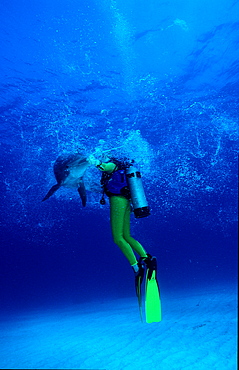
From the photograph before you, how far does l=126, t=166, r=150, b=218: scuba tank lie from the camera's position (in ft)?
18.5

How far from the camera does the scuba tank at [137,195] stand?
18.5 feet

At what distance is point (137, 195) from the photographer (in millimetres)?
5691

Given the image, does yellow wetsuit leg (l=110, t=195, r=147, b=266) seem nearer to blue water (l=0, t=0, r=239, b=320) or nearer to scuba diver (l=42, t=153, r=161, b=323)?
scuba diver (l=42, t=153, r=161, b=323)

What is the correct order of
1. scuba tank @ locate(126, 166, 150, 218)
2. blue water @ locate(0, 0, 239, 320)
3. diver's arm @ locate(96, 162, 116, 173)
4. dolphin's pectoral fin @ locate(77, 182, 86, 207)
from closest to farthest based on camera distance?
scuba tank @ locate(126, 166, 150, 218) → diver's arm @ locate(96, 162, 116, 173) → dolphin's pectoral fin @ locate(77, 182, 86, 207) → blue water @ locate(0, 0, 239, 320)

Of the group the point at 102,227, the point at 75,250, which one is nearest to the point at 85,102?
the point at 102,227

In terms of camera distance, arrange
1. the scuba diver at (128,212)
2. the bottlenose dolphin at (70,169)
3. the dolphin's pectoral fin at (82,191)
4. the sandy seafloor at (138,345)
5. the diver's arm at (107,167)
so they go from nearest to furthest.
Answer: the scuba diver at (128,212), the sandy seafloor at (138,345), the diver's arm at (107,167), the bottlenose dolphin at (70,169), the dolphin's pectoral fin at (82,191)

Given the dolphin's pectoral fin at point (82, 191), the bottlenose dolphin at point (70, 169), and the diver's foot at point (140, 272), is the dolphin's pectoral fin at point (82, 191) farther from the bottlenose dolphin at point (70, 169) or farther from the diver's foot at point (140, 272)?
the diver's foot at point (140, 272)

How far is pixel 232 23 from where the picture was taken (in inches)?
607

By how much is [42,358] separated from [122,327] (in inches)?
139

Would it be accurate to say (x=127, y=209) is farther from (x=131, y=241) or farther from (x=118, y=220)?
(x=131, y=241)

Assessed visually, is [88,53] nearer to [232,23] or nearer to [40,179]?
[232,23]

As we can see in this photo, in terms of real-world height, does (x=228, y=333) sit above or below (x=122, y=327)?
above

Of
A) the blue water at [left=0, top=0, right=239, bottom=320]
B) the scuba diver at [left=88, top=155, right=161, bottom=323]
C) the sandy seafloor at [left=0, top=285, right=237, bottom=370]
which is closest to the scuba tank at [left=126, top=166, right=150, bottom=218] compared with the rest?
the scuba diver at [left=88, top=155, right=161, bottom=323]

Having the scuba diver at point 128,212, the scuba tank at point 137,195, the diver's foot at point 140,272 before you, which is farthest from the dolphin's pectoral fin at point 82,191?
the diver's foot at point 140,272
